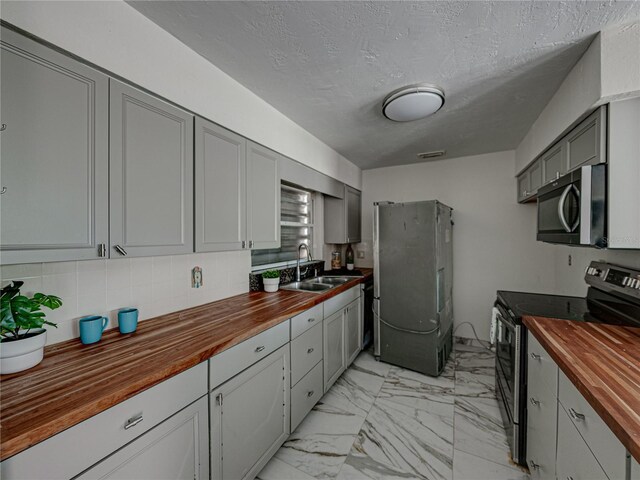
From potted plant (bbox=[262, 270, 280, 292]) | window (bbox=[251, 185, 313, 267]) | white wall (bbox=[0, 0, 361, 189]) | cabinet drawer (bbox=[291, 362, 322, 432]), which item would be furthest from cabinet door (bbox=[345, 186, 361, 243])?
cabinet drawer (bbox=[291, 362, 322, 432])

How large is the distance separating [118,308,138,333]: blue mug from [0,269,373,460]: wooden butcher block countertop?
1.2 inches

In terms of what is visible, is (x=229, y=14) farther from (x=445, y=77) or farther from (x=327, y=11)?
(x=445, y=77)

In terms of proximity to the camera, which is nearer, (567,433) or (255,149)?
(567,433)

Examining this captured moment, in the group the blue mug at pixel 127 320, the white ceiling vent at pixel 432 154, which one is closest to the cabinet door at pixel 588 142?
the white ceiling vent at pixel 432 154

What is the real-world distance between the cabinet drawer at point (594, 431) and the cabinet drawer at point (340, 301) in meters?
1.48

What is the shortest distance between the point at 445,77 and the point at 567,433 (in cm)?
194

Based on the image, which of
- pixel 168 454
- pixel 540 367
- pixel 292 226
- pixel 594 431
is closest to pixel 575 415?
pixel 594 431

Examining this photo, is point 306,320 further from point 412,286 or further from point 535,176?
point 535,176

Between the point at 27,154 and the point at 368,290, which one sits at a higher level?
the point at 27,154

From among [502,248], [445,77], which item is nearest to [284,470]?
[445,77]

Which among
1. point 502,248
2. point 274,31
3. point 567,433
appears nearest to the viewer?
point 567,433

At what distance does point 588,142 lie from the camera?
1491mm

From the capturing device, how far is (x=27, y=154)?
89 centimetres

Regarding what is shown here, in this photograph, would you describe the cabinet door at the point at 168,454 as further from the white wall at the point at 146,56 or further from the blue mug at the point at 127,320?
the white wall at the point at 146,56
